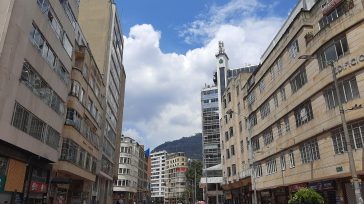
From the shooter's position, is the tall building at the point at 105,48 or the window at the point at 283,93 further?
the tall building at the point at 105,48

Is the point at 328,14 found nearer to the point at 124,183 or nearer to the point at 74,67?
the point at 74,67

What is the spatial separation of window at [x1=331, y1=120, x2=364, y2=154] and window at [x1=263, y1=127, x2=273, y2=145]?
42.2ft

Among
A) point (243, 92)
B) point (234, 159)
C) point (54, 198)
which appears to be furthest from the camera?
point (234, 159)

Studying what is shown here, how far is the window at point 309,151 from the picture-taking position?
26.5 m

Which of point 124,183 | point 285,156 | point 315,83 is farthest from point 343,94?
point 124,183

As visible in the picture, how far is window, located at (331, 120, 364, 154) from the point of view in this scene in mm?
21562

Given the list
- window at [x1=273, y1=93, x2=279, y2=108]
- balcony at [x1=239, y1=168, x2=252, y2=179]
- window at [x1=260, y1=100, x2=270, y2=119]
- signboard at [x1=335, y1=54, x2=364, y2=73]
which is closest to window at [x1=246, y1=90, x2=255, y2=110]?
→ window at [x1=260, y1=100, x2=270, y2=119]

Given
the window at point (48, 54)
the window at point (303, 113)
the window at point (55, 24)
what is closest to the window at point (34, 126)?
the window at point (48, 54)

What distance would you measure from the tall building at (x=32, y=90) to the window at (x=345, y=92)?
21.1 meters

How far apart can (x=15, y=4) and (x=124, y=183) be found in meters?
79.2

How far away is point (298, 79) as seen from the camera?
98.0 feet

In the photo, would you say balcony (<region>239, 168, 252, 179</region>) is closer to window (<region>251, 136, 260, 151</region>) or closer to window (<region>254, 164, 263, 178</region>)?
window (<region>254, 164, 263, 178</region>)

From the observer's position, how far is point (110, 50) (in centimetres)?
5588

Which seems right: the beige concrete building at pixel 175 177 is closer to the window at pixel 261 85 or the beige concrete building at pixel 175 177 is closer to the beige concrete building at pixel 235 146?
the beige concrete building at pixel 235 146
